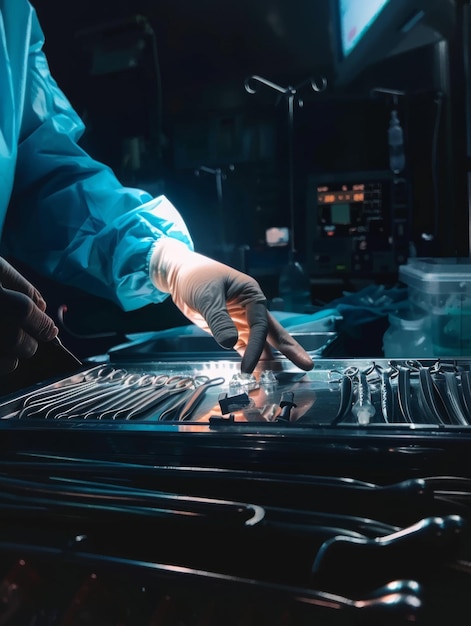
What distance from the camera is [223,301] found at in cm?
117

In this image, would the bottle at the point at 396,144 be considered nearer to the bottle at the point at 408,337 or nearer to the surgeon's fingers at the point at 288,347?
the bottle at the point at 408,337

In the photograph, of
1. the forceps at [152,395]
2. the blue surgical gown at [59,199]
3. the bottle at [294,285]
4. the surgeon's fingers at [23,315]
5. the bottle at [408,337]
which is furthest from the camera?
the bottle at [294,285]

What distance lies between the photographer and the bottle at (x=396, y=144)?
7.43 ft

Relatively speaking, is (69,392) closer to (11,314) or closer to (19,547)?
(11,314)

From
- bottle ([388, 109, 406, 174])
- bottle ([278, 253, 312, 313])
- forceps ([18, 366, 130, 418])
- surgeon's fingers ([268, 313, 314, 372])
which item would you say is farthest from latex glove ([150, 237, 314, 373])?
bottle ([388, 109, 406, 174])

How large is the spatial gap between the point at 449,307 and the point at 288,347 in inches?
22.7

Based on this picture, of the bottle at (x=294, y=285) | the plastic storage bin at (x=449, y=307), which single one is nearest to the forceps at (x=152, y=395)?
the plastic storage bin at (x=449, y=307)

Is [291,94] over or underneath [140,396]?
over

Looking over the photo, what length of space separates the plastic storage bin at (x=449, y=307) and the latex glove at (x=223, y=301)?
1.61ft

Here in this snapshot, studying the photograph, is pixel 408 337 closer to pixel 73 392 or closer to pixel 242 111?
pixel 73 392

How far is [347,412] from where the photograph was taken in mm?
729

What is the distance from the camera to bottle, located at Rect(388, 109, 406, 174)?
2.26m

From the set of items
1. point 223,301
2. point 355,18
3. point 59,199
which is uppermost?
point 355,18

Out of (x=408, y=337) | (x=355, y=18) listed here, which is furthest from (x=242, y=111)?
(x=408, y=337)
